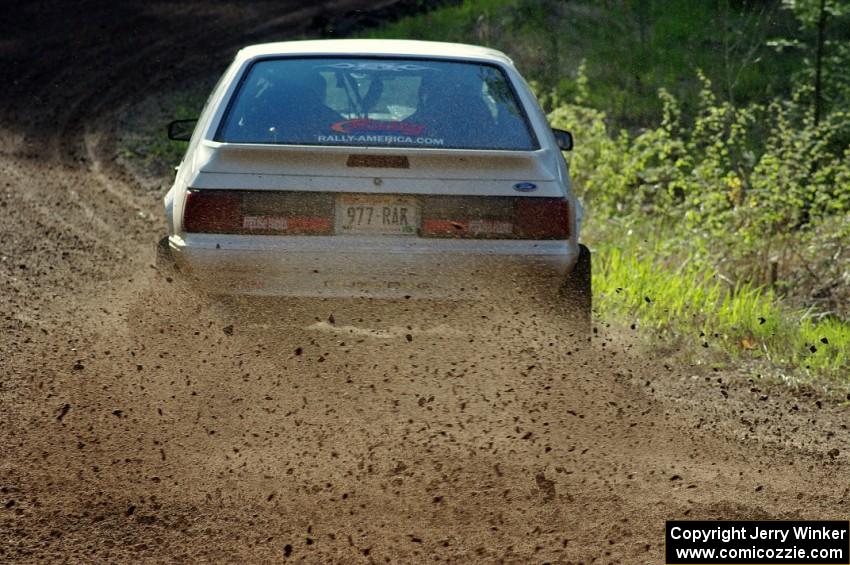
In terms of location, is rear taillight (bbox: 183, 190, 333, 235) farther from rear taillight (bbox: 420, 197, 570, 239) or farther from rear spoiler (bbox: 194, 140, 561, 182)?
rear taillight (bbox: 420, 197, 570, 239)

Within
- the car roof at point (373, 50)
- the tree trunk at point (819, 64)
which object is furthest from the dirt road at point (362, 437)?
the tree trunk at point (819, 64)

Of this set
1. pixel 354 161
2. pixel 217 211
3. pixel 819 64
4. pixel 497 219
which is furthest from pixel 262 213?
pixel 819 64

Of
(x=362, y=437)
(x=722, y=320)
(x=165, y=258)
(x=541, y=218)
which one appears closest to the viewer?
(x=362, y=437)

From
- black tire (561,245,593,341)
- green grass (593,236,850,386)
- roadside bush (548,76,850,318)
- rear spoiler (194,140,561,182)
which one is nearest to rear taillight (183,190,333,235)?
rear spoiler (194,140,561,182)

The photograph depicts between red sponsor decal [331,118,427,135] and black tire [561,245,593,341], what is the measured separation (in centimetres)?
100

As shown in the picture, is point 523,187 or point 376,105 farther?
point 376,105

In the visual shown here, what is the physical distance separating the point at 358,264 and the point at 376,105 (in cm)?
136

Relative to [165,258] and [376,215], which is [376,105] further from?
[165,258]

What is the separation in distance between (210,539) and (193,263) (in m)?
1.99

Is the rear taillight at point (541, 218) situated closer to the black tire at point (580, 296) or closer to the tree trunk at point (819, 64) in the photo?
the black tire at point (580, 296)

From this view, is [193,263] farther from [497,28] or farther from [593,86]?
[497,28]

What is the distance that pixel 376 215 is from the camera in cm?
588

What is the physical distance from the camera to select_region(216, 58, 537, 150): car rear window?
611 cm

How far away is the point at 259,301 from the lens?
607 cm
